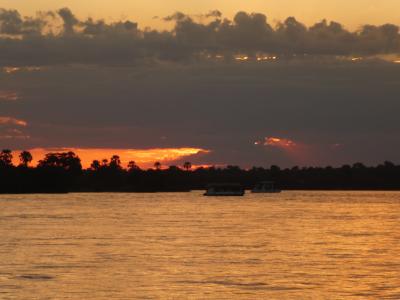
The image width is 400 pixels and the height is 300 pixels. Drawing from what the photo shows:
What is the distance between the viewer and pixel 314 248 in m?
71.2

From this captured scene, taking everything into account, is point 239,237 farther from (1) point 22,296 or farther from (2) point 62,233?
(1) point 22,296

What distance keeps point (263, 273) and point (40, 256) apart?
1793 centimetres

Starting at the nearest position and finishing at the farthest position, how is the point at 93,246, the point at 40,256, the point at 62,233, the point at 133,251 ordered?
the point at 40,256 → the point at 133,251 → the point at 93,246 → the point at 62,233

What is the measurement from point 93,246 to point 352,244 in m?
21.3

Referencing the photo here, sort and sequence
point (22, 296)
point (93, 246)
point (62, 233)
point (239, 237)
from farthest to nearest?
point (62, 233), point (239, 237), point (93, 246), point (22, 296)

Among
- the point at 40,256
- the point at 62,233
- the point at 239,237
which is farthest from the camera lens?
the point at 62,233

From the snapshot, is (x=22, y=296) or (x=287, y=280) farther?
(x=287, y=280)

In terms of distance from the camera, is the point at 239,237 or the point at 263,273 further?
the point at 239,237

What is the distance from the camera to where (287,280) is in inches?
1945

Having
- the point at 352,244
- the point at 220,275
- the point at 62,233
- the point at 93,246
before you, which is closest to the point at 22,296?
the point at 220,275

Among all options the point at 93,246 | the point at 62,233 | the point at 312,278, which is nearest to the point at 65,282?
the point at 312,278

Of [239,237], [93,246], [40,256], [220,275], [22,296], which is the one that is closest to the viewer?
[22,296]

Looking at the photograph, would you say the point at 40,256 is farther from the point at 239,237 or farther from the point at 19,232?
the point at 19,232

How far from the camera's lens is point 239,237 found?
82812mm
